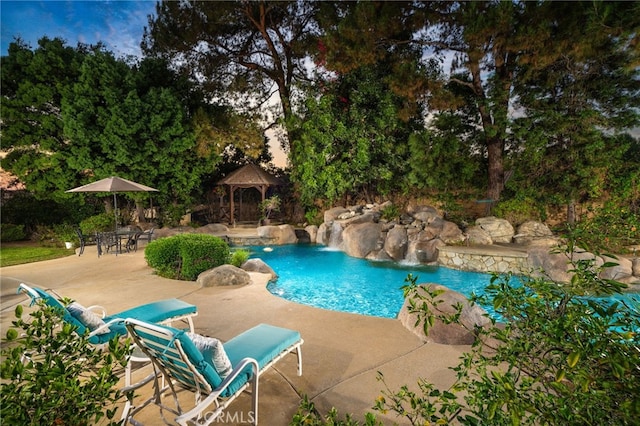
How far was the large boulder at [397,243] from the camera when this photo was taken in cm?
1062

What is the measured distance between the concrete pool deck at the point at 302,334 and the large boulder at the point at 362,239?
5.28 m

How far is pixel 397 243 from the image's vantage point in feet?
35.1

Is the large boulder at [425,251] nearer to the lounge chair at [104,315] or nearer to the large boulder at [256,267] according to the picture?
the large boulder at [256,267]

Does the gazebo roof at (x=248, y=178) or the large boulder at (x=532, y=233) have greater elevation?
the gazebo roof at (x=248, y=178)

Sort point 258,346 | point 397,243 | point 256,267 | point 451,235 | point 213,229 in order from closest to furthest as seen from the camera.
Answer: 1. point 258,346
2. point 256,267
3. point 451,235
4. point 397,243
5. point 213,229

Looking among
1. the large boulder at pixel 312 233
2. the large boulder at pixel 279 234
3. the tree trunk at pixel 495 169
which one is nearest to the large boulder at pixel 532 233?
the tree trunk at pixel 495 169

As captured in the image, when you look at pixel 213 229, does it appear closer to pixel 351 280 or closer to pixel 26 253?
pixel 26 253

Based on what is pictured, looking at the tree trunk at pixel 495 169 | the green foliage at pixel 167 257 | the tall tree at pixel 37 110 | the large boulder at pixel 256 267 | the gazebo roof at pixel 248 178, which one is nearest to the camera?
the green foliage at pixel 167 257

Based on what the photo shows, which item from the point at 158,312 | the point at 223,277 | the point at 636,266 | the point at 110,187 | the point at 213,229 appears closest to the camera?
the point at 158,312

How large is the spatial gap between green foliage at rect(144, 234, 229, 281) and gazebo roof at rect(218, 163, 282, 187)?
9982 mm

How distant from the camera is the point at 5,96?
12383 millimetres

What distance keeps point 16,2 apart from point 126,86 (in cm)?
413

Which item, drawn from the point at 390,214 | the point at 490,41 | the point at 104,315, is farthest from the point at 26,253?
the point at 490,41

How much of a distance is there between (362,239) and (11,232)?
13643mm
